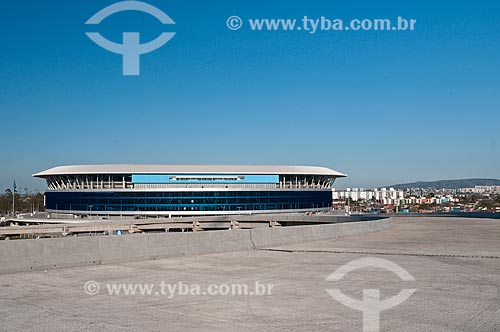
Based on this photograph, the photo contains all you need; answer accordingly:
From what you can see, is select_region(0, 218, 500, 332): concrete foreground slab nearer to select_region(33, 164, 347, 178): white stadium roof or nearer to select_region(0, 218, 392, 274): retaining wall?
select_region(0, 218, 392, 274): retaining wall

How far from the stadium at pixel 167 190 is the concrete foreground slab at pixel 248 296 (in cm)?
8443

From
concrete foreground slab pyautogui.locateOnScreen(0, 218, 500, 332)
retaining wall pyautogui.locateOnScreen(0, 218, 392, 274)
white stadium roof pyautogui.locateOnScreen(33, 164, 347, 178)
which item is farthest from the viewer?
white stadium roof pyautogui.locateOnScreen(33, 164, 347, 178)

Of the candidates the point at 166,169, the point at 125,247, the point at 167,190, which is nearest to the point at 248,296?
the point at 125,247

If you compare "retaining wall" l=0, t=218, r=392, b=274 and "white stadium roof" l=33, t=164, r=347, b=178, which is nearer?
"retaining wall" l=0, t=218, r=392, b=274

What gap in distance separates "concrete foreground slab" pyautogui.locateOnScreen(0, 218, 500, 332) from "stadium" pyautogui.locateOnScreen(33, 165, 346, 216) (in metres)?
84.4

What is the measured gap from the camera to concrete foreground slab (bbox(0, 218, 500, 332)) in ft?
28.6

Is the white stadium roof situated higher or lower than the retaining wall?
higher

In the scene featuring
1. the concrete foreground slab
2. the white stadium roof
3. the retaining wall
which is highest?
the white stadium roof

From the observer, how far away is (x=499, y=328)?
8289 mm

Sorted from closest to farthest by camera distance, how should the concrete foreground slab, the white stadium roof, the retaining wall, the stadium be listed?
the concrete foreground slab < the retaining wall < the stadium < the white stadium roof

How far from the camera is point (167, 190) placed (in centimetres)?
10169

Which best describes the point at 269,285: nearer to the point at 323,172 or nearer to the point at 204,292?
the point at 204,292

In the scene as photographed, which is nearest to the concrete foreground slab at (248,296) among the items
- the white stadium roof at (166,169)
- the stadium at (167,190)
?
the stadium at (167,190)

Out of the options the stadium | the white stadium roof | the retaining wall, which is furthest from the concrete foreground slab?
the white stadium roof
